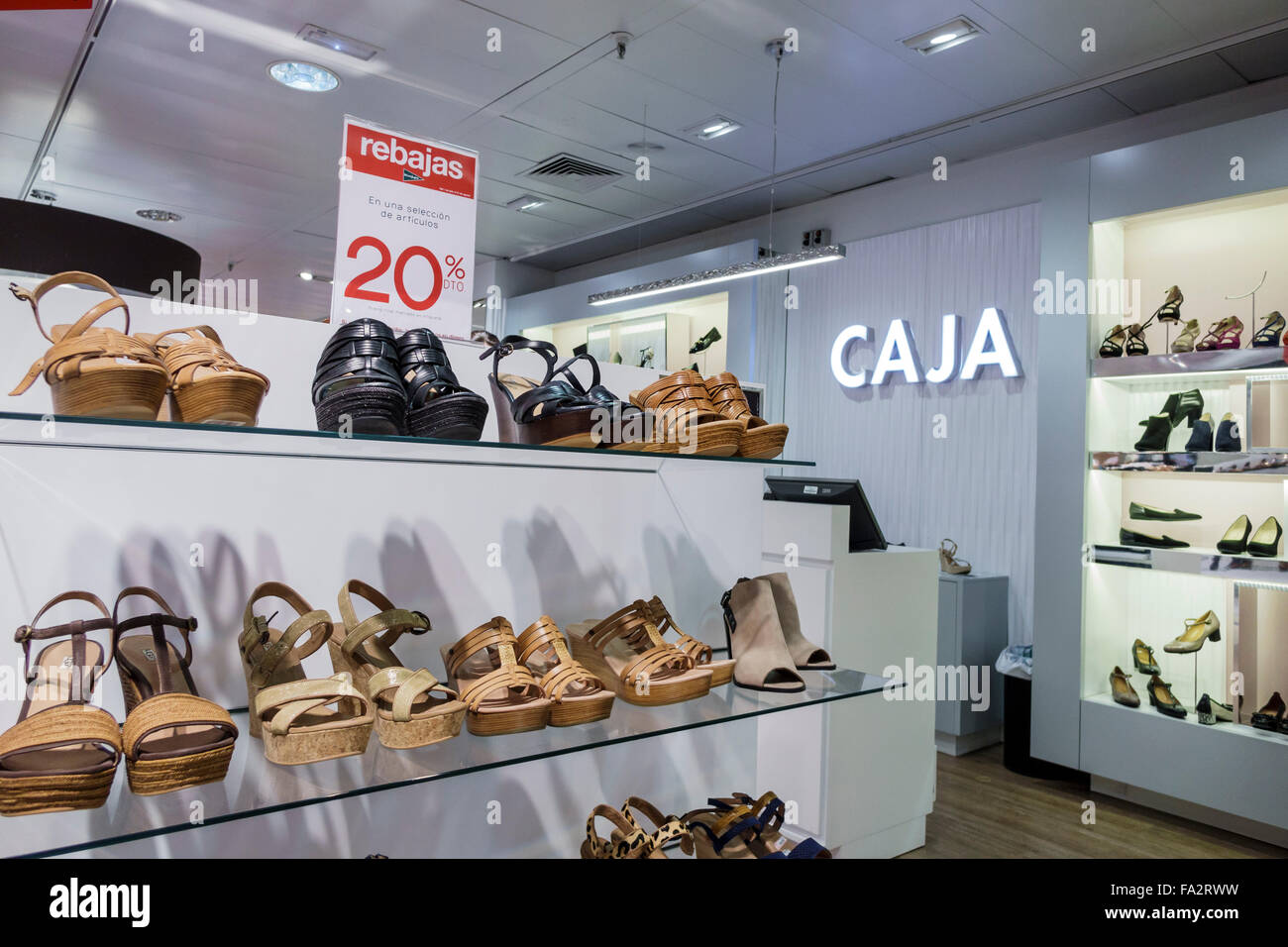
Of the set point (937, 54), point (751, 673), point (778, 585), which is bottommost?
point (751, 673)

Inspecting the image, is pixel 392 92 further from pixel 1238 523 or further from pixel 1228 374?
pixel 1238 523

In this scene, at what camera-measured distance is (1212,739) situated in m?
3.97

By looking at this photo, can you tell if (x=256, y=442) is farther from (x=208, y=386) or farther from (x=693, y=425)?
(x=693, y=425)

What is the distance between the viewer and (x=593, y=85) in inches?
207

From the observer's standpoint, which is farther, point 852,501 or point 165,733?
point 852,501

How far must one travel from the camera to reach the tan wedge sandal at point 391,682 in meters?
1.33

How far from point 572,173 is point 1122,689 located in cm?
549

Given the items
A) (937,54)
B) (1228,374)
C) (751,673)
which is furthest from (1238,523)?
(751,673)

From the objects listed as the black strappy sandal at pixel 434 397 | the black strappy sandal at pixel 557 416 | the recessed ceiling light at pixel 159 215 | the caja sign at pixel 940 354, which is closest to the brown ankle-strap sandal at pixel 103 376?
the black strappy sandal at pixel 434 397

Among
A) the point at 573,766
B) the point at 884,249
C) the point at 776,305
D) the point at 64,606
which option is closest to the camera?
the point at 64,606

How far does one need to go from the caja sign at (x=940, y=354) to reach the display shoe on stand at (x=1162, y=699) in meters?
2.24

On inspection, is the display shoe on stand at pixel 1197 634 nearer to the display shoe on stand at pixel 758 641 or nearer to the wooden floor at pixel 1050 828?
the wooden floor at pixel 1050 828

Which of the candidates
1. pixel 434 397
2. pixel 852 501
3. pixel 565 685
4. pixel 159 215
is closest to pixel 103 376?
pixel 434 397
